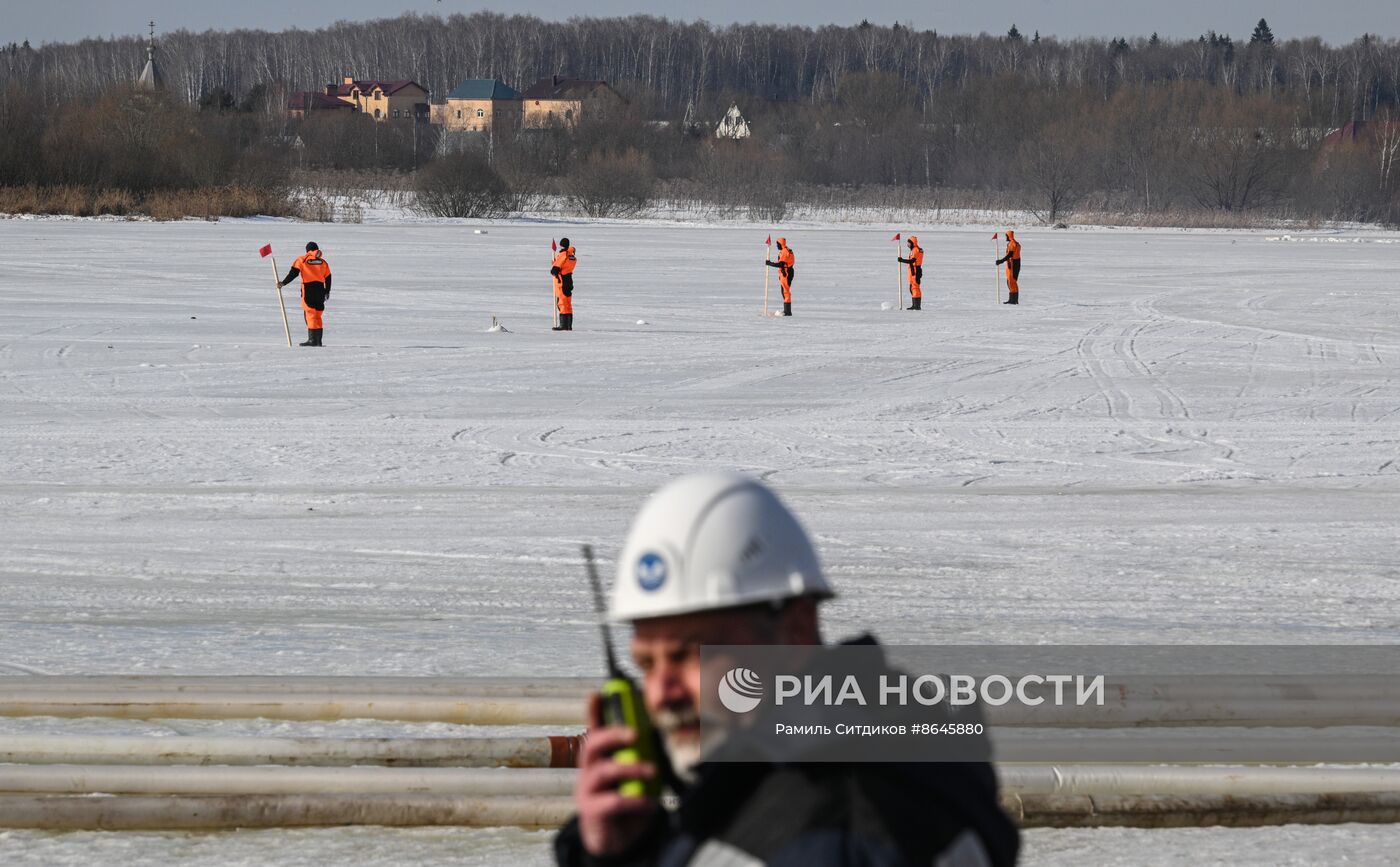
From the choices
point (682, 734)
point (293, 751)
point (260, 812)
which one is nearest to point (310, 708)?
point (293, 751)

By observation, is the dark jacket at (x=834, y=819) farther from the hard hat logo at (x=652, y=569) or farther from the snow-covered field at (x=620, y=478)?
the snow-covered field at (x=620, y=478)

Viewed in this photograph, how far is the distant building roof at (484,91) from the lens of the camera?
565 ft

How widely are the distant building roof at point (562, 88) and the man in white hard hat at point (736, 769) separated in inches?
6476

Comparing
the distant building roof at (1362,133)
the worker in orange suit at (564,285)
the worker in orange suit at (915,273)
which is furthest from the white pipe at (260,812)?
the distant building roof at (1362,133)

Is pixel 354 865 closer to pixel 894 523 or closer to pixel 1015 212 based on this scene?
pixel 894 523

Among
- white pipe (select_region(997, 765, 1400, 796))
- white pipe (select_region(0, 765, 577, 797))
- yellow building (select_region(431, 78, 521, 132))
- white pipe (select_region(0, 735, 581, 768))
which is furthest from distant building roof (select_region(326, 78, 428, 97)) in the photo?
white pipe (select_region(997, 765, 1400, 796))

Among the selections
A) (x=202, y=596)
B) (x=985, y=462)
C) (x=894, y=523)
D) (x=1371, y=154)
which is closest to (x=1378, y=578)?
(x=894, y=523)

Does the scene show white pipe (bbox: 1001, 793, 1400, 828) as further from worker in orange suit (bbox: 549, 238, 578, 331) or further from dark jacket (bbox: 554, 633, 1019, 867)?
worker in orange suit (bbox: 549, 238, 578, 331)

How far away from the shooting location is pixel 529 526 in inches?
375

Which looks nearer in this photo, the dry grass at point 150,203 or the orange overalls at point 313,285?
the orange overalls at point 313,285

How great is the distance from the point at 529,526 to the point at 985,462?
3.96 meters

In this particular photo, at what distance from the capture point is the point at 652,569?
5.39 ft

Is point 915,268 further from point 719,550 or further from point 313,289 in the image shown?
point 719,550

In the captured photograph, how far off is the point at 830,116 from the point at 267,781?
464 feet
